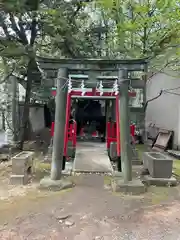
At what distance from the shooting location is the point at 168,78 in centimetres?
1158

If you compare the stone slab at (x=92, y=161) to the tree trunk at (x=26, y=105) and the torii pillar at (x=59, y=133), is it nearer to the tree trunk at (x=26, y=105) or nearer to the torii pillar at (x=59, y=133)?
the torii pillar at (x=59, y=133)

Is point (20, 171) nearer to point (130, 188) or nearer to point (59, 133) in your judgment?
point (59, 133)

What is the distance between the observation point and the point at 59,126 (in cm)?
555

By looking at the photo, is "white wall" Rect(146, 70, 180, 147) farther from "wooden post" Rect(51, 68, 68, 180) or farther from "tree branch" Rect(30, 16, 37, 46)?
"wooden post" Rect(51, 68, 68, 180)

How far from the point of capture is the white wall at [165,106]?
1066cm

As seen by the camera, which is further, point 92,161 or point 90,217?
point 92,161

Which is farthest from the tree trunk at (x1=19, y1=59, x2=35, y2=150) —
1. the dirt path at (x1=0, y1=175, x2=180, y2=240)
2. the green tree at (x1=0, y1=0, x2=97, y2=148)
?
the dirt path at (x1=0, y1=175, x2=180, y2=240)

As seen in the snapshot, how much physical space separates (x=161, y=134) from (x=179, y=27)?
16.3 feet

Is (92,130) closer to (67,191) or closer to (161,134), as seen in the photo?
(161,134)

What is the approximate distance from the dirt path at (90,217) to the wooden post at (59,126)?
2.12ft

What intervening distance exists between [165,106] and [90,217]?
918 centimetres

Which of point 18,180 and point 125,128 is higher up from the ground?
point 125,128

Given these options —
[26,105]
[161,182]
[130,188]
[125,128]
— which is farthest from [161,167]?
[26,105]

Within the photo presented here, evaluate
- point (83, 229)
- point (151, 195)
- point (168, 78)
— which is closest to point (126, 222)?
point (83, 229)
